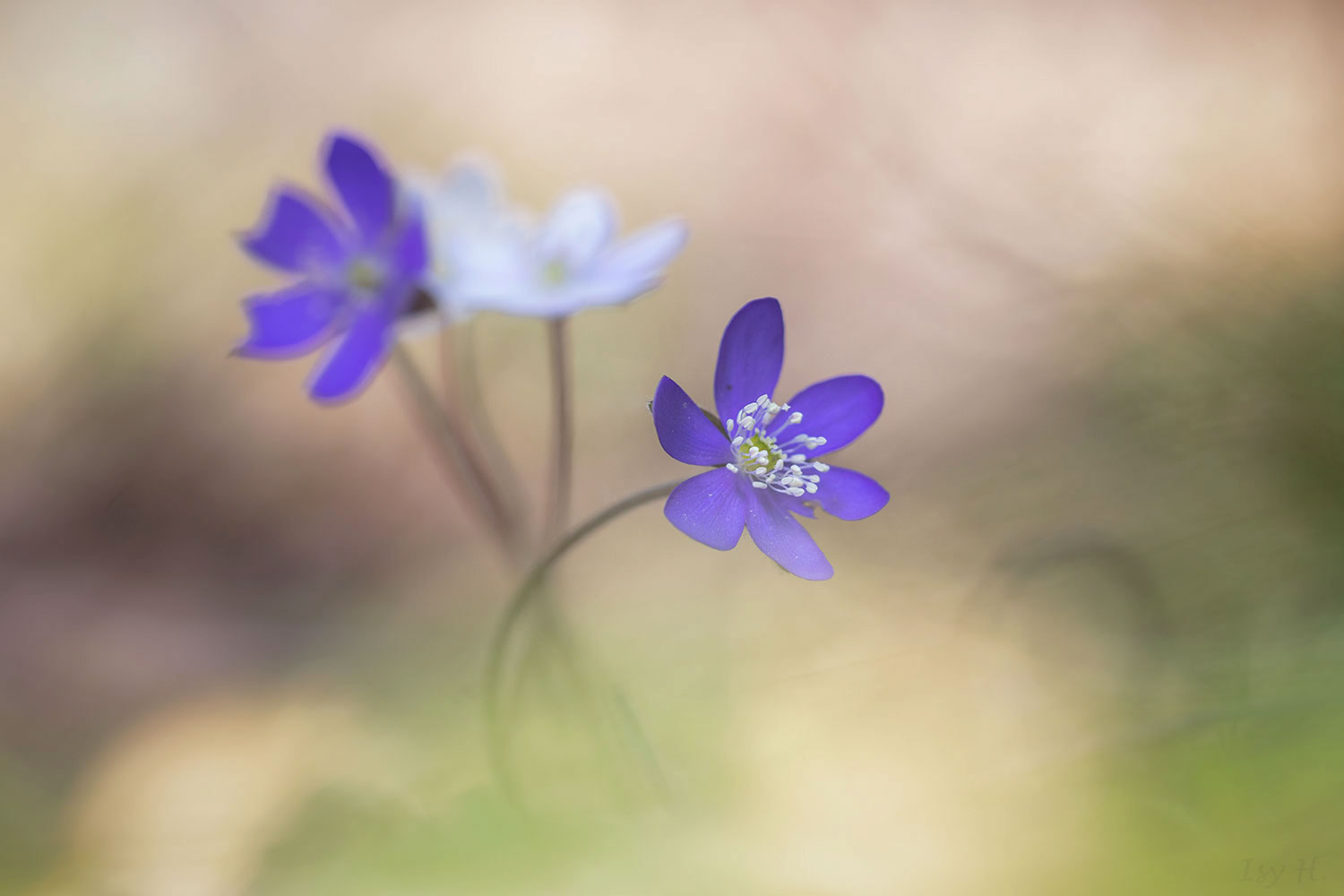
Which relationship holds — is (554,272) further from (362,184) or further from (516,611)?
(516,611)

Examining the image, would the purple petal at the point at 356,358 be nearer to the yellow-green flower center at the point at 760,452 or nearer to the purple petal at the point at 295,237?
the purple petal at the point at 295,237

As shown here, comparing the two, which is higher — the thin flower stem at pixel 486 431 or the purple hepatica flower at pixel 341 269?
the thin flower stem at pixel 486 431

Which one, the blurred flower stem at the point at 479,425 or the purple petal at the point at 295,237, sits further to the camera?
the blurred flower stem at the point at 479,425

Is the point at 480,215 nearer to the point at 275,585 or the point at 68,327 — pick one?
the point at 275,585

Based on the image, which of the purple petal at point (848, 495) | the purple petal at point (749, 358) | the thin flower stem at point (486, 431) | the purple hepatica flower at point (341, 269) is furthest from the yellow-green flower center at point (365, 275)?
the purple petal at point (848, 495)

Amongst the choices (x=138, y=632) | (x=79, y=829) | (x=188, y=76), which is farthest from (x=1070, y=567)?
(x=188, y=76)

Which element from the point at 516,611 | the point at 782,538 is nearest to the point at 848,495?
the point at 782,538

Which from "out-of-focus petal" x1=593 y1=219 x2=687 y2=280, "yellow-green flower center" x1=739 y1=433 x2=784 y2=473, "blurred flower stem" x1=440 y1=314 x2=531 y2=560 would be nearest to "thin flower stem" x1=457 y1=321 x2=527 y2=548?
"blurred flower stem" x1=440 y1=314 x2=531 y2=560

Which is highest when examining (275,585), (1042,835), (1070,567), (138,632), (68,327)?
(68,327)
